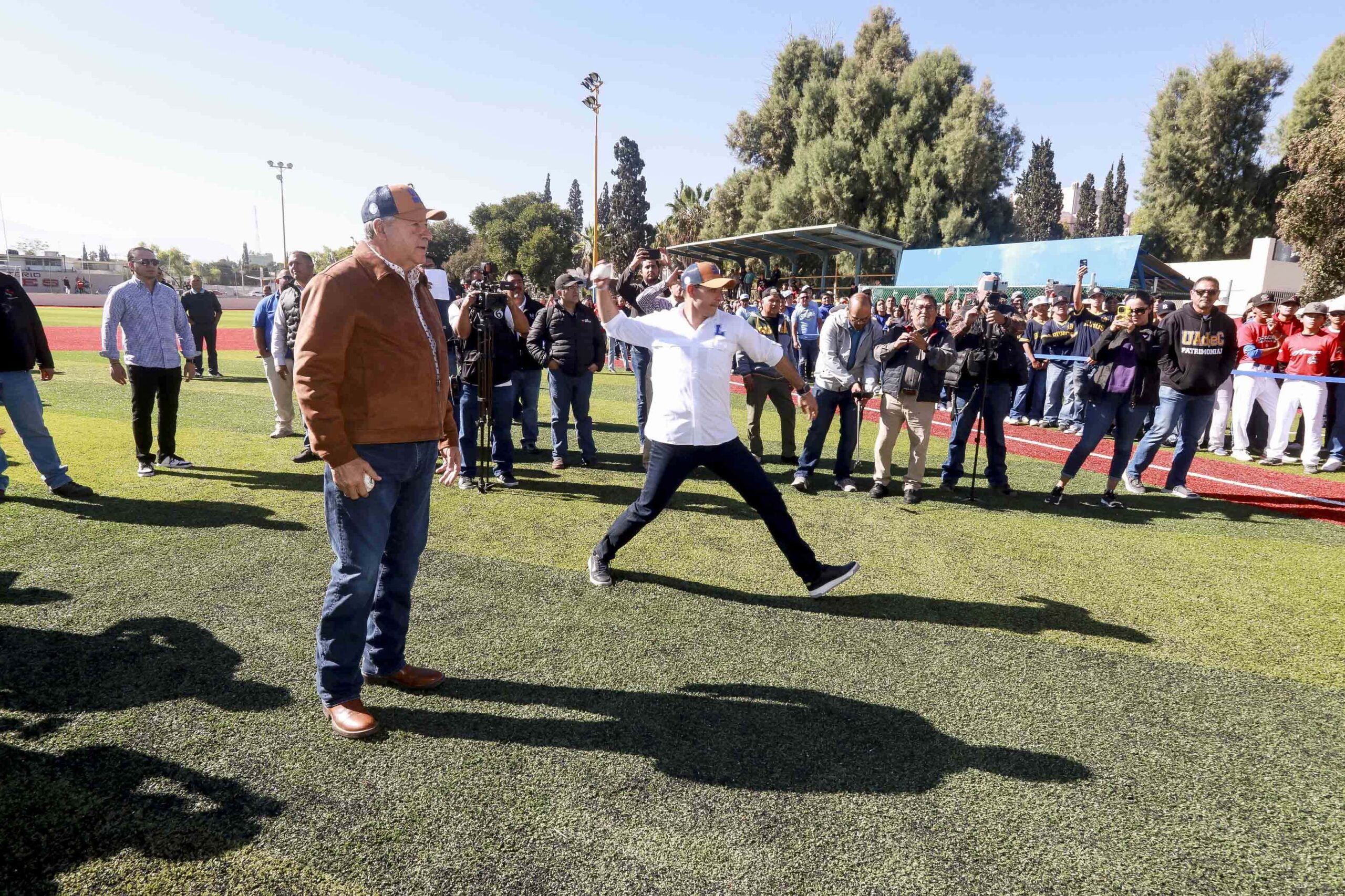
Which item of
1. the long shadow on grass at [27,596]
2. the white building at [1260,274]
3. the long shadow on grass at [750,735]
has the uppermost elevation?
the white building at [1260,274]

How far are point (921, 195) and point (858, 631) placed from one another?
40916 millimetres

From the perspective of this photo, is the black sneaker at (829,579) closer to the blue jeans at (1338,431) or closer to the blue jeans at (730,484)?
the blue jeans at (730,484)

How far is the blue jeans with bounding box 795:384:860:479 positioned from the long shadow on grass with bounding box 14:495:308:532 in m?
4.70

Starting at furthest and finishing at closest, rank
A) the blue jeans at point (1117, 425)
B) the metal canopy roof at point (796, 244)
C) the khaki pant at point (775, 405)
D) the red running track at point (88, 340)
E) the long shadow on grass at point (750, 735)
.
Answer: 1. the metal canopy roof at point (796, 244)
2. the red running track at point (88, 340)
3. the khaki pant at point (775, 405)
4. the blue jeans at point (1117, 425)
5. the long shadow on grass at point (750, 735)

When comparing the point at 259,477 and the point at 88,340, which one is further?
the point at 88,340

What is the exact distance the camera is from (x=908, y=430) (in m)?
7.22

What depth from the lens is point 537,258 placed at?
60344 mm

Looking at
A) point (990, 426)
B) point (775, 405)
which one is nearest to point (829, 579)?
point (990, 426)

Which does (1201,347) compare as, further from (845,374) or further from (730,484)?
(730,484)

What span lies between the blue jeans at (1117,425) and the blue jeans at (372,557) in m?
6.37

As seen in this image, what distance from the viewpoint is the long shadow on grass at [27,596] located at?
4168 millimetres

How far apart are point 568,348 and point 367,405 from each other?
192 inches

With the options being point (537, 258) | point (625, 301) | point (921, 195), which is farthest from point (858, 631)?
point (537, 258)

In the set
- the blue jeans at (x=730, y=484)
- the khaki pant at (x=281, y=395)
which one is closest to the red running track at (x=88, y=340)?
the khaki pant at (x=281, y=395)
